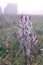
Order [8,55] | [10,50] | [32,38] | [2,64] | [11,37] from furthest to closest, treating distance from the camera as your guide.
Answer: [11,37]
[10,50]
[8,55]
[2,64]
[32,38]

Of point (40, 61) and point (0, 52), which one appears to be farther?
point (0, 52)

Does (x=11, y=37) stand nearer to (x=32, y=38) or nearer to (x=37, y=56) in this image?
(x=37, y=56)

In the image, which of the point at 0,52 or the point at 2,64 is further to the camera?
the point at 0,52

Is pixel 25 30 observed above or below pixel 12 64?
above

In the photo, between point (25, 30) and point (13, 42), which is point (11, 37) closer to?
point (13, 42)

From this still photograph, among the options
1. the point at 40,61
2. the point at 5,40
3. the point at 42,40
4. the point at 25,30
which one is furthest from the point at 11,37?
the point at 25,30

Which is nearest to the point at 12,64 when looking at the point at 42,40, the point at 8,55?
the point at 8,55

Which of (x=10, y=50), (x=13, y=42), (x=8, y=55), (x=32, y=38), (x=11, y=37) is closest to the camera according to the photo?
(x=32, y=38)

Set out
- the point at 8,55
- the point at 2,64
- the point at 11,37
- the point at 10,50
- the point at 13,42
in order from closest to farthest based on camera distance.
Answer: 1. the point at 2,64
2. the point at 8,55
3. the point at 10,50
4. the point at 13,42
5. the point at 11,37

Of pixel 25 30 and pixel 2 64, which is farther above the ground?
pixel 25 30
